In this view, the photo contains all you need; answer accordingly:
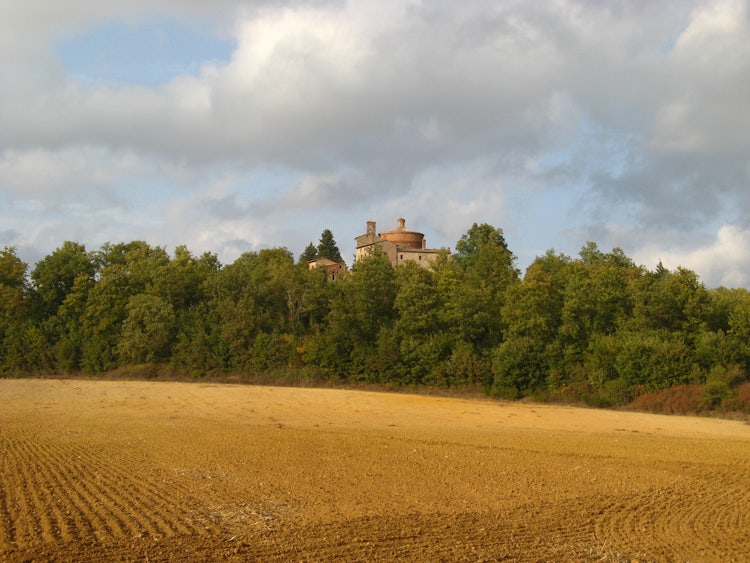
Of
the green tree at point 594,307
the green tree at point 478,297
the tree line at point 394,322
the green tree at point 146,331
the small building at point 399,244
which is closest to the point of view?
the tree line at point 394,322

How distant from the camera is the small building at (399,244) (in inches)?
4601

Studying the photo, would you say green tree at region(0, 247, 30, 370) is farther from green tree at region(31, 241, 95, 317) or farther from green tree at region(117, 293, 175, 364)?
green tree at region(117, 293, 175, 364)

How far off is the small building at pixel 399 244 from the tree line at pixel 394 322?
30.8 m

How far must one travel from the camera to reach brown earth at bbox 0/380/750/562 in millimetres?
12156

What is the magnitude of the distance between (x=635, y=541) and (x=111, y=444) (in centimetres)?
1917

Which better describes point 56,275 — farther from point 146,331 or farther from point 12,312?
point 146,331

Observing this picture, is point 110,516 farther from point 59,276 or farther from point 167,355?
point 59,276

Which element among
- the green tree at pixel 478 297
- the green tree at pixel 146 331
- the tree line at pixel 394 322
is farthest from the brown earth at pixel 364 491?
the green tree at pixel 146 331

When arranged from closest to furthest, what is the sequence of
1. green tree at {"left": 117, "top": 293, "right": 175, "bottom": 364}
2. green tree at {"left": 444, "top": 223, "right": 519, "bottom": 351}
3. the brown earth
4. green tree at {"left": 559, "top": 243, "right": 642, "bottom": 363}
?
the brown earth < green tree at {"left": 559, "top": 243, "right": 642, "bottom": 363} < green tree at {"left": 444, "top": 223, "right": 519, "bottom": 351} < green tree at {"left": 117, "top": 293, "right": 175, "bottom": 364}

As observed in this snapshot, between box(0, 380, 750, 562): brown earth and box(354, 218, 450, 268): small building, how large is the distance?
269 ft

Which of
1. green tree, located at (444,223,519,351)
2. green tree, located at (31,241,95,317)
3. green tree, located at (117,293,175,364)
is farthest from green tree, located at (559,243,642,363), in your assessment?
green tree, located at (31,241,95,317)

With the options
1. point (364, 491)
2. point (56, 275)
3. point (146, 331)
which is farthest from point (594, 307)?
point (56, 275)

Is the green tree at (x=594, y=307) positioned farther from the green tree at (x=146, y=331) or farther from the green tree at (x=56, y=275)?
the green tree at (x=56, y=275)

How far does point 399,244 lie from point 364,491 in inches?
4119
